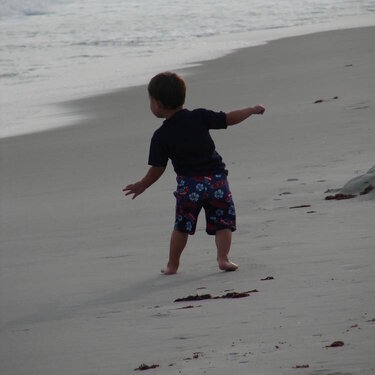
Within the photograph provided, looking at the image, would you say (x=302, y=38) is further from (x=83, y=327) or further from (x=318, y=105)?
(x=83, y=327)

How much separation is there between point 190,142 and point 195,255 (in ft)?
2.31

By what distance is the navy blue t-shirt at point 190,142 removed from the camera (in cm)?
548

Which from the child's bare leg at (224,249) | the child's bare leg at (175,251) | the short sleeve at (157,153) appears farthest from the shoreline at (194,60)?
the child's bare leg at (224,249)

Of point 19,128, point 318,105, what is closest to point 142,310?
point 318,105

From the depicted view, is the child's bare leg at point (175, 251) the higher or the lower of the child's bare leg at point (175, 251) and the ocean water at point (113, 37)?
the higher

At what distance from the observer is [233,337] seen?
12.6ft

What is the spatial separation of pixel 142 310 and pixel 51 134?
7.47 m

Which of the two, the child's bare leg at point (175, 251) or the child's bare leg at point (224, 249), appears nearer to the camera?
the child's bare leg at point (224, 249)

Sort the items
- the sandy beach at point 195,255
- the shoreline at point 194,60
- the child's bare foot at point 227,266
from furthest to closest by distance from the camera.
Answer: the shoreline at point 194,60
the child's bare foot at point 227,266
the sandy beach at point 195,255

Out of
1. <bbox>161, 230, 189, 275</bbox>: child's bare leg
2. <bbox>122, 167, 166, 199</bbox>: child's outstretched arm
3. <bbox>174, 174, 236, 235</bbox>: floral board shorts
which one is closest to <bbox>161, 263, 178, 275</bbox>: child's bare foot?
<bbox>161, 230, 189, 275</bbox>: child's bare leg

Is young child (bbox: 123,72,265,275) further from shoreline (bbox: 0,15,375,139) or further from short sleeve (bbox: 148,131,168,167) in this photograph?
shoreline (bbox: 0,15,375,139)

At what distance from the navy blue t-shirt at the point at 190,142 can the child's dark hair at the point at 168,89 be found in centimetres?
8

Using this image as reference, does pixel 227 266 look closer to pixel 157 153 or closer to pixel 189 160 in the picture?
pixel 189 160

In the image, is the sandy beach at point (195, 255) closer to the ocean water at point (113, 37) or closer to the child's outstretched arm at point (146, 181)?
the child's outstretched arm at point (146, 181)
